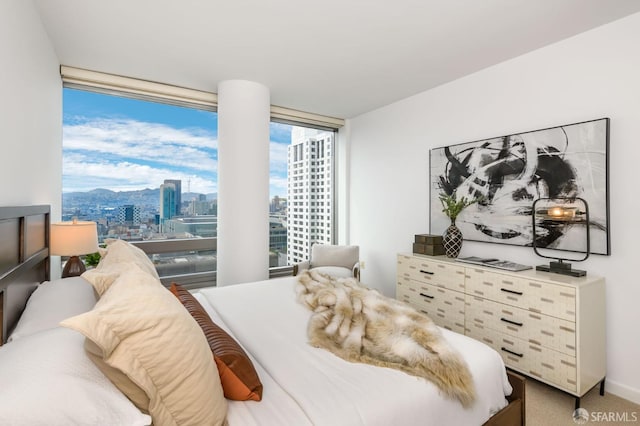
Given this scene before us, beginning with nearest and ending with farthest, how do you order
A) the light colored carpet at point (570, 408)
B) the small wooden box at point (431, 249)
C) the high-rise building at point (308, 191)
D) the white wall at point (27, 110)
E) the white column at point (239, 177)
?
the white wall at point (27, 110)
the light colored carpet at point (570, 408)
the small wooden box at point (431, 249)
the white column at point (239, 177)
the high-rise building at point (308, 191)

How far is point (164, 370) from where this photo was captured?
3.13ft

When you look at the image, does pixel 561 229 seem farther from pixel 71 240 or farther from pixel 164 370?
pixel 71 240

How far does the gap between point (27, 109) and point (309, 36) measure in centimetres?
202

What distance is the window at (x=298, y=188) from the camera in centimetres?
457

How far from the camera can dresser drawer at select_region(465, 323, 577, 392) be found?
2.13 m

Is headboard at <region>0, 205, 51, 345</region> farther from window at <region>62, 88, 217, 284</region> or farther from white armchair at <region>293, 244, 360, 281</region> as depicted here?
white armchair at <region>293, 244, 360, 281</region>

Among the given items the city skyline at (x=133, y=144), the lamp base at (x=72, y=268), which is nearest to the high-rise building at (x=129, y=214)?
the city skyline at (x=133, y=144)

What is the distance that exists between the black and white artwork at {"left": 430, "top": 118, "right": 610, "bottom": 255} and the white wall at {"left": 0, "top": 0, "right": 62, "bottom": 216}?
3.56m

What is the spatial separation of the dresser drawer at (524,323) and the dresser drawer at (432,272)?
180mm

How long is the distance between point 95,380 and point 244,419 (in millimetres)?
508

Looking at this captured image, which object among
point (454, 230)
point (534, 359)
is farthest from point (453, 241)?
point (534, 359)

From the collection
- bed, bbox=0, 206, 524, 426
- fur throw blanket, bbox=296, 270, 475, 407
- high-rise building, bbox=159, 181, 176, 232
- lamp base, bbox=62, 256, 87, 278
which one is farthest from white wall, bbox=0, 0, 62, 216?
fur throw blanket, bbox=296, 270, 475, 407

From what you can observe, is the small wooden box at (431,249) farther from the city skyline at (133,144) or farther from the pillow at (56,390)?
the pillow at (56,390)

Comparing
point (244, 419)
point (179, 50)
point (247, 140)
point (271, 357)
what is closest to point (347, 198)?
point (247, 140)
